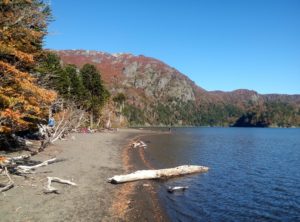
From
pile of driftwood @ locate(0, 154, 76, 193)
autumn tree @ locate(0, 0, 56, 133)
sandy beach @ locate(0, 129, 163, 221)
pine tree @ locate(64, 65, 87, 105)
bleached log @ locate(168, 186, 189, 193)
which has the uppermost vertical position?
pine tree @ locate(64, 65, 87, 105)

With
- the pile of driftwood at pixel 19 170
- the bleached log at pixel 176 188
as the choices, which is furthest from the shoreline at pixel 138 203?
the pile of driftwood at pixel 19 170

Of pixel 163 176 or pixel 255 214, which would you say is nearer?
pixel 255 214

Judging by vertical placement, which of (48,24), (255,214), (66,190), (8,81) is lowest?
(255,214)

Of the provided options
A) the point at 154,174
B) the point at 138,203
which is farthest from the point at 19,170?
the point at 154,174

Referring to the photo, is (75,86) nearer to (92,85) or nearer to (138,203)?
(92,85)

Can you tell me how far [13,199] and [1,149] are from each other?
1684 cm

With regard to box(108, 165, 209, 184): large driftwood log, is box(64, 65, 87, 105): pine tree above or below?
above

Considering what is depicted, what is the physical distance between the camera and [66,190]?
68.0 feet

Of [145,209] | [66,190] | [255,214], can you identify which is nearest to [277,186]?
[255,214]

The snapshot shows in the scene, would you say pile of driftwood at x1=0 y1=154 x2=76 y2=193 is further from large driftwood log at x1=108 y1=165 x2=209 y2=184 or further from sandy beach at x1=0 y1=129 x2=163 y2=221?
large driftwood log at x1=108 y1=165 x2=209 y2=184

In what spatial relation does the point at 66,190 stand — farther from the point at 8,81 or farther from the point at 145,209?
the point at 8,81

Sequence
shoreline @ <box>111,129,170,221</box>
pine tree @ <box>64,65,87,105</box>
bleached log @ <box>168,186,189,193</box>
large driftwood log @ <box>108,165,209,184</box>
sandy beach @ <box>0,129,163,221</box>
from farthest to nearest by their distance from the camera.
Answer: pine tree @ <box>64,65,87,105</box>
large driftwood log @ <box>108,165,209,184</box>
bleached log @ <box>168,186,189,193</box>
shoreline @ <box>111,129,170,221</box>
sandy beach @ <box>0,129,163,221</box>

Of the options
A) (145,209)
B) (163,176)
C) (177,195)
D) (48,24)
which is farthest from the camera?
(163,176)

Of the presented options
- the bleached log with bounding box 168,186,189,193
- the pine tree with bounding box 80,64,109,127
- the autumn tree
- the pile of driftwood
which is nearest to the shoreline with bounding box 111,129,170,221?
the bleached log with bounding box 168,186,189,193
